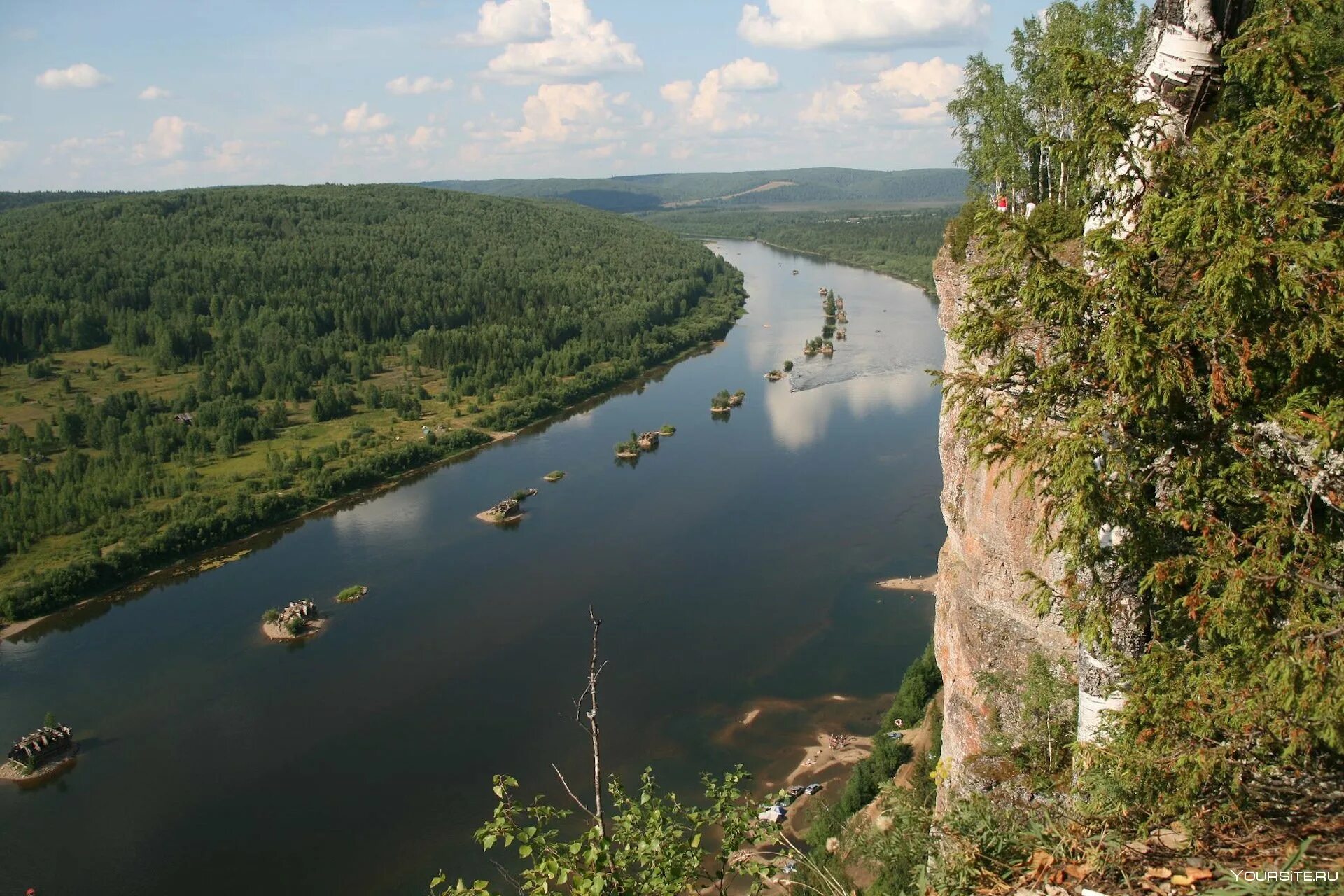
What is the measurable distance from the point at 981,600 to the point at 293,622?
942 inches

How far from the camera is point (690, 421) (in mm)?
51906

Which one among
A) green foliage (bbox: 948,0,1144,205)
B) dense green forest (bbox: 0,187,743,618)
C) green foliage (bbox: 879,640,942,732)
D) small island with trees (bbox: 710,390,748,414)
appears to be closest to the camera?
green foliage (bbox: 948,0,1144,205)

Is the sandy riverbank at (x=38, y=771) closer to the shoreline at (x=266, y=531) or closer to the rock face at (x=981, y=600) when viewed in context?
the shoreline at (x=266, y=531)

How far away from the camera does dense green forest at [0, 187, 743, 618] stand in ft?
137

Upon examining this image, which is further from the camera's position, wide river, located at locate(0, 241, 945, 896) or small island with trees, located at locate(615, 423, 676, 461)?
small island with trees, located at locate(615, 423, 676, 461)

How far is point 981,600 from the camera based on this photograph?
457 inches

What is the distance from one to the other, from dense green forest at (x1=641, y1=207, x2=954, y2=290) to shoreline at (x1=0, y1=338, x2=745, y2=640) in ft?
120

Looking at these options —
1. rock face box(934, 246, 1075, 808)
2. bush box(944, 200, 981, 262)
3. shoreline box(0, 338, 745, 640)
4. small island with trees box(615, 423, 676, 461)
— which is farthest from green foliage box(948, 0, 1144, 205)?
shoreline box(0, 338, 745, 640)

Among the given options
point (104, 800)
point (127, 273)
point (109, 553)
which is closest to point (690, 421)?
point (109, 553)

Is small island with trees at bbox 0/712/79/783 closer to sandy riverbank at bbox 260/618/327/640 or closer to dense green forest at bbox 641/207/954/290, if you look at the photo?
sandy riverbank at bbox 260/618/327/640

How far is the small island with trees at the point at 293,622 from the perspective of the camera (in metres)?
29.5

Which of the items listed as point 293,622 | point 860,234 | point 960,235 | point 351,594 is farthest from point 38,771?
point 860,234

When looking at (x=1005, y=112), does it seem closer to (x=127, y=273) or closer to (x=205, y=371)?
(x=205, y=371)

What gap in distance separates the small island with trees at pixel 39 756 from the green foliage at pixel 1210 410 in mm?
27038
